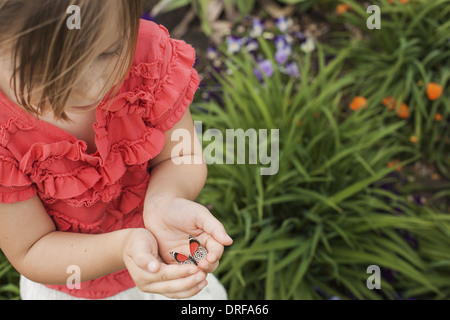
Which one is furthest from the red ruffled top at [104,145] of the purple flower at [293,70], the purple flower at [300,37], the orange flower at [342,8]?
the orange flower at [342,8]

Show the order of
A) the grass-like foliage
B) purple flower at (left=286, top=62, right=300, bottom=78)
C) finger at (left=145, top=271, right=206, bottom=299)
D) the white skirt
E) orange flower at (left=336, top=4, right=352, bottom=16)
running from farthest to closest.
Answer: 1. orange flower at (left=336, top=4, right=352, bottom=16)
2. purple flower at (left=286, top=62, right=300, bottom=78)
3. the grass-like foliage
4. the white skirt
5. finger at (left=145, top=271, right=206, bottom=299)

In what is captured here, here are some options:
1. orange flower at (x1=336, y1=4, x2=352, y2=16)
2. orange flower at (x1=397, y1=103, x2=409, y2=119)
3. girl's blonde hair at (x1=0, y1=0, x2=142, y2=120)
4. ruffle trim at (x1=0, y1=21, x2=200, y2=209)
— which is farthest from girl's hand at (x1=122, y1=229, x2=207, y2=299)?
orange flower at (x1=336, y1=4, x2=352, y2=16)

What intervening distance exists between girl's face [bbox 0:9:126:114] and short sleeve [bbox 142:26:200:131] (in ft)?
0.63

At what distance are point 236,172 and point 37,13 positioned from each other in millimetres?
1057

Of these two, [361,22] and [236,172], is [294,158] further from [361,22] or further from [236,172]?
[361,22]

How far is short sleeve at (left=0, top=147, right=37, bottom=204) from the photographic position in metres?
0.69

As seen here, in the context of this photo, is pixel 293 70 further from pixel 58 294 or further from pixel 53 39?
pixel 53 39

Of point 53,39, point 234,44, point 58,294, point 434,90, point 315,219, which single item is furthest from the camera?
point 234,44

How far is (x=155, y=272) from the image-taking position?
0.69m

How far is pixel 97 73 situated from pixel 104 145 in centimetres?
20

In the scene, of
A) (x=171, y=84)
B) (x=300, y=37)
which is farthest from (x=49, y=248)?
(x=300, y=37)

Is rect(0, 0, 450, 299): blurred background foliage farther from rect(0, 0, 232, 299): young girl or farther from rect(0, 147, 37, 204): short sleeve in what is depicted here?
rect(0, 147, 37, 204): short sleeve

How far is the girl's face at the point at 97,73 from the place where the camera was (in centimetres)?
57

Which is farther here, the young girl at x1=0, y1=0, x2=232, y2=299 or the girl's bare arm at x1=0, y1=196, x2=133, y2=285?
the girl's bare arm at x1=0, y1=196, x2=133, y2=285
